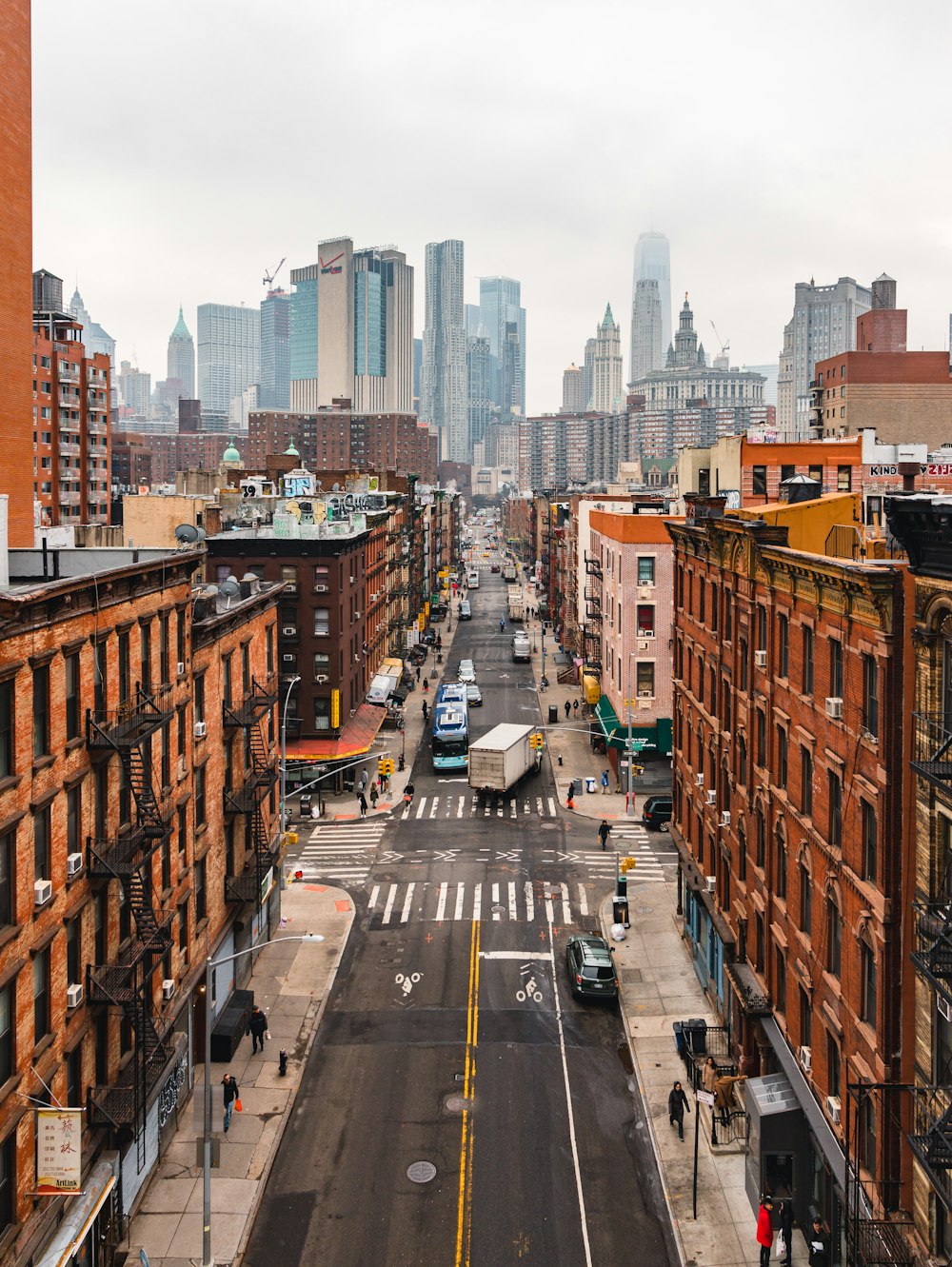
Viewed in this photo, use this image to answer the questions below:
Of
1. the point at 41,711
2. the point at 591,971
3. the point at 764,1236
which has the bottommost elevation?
the point at 764,1236

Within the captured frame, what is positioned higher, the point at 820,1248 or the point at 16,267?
the point at 16,267

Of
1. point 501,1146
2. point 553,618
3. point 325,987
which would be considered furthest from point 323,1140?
point 553,618

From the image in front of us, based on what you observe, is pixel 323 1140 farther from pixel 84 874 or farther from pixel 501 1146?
pixel 84 874

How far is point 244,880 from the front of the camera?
36.5 m

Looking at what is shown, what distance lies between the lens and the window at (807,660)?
25.1 meters

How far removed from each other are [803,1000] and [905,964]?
6936 millimetres

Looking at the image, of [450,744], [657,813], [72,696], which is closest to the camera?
[72,696]

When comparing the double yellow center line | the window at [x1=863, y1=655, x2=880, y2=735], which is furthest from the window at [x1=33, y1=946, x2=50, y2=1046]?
the window at [x1=863, y1=655, x2=880, y2=735]

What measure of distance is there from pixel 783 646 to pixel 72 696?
17862mm

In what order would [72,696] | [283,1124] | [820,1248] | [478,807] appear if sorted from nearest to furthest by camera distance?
1. [72,696]
2. [820,1248]
3. [283,1124]
4. [478,807]

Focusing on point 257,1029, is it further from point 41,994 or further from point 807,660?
→ point 807,660

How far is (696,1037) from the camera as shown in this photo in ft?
105

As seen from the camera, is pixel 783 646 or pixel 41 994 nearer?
pixel 41 994

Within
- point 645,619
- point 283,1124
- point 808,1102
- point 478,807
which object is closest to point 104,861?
point 283,1124
